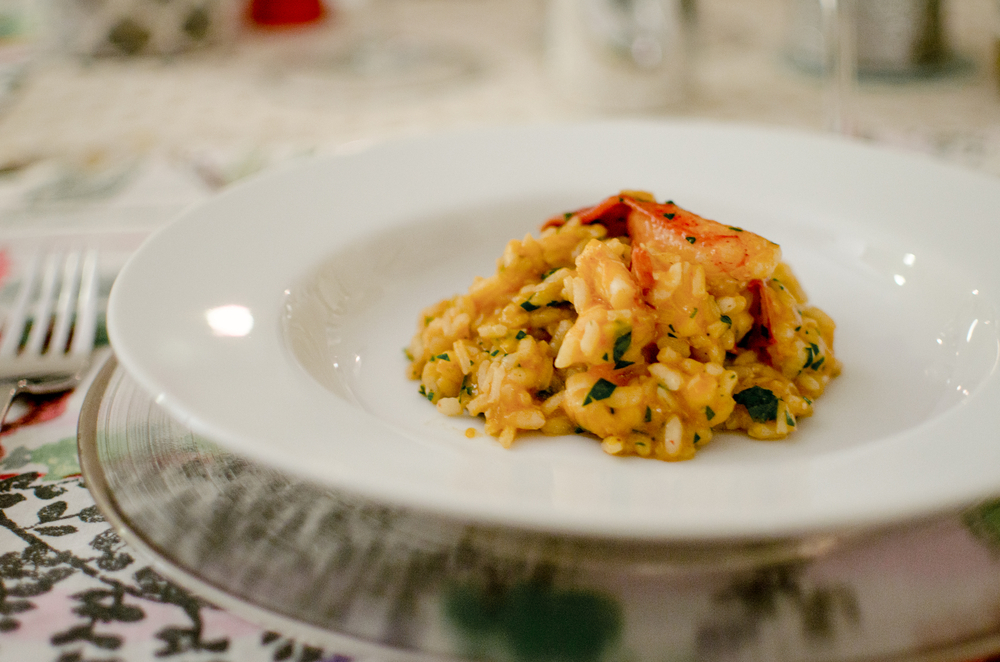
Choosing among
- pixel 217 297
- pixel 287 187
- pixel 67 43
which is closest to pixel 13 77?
pixel 67 43

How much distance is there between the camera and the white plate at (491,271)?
2.50 feet

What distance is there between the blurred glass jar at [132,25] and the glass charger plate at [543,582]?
9.43ft

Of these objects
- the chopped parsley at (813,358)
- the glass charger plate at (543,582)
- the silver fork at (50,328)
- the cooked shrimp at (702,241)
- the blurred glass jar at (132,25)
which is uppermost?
the blurred glass jar at (132,25)

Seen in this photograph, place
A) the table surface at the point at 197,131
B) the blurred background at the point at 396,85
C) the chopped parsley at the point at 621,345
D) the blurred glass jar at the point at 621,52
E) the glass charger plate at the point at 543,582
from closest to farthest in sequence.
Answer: the glass charger plate at the point at 543,582 → the table surface at the point at 197,131 → the chopped parsley at the point at 621,345 → the blurred background at the point at 396,85 → the blurred glass jar at the point at 621,52

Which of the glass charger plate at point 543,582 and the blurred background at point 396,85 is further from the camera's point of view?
the blurred background at point 396,85

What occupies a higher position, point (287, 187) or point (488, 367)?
point (287, 187)

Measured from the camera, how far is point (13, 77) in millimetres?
3232

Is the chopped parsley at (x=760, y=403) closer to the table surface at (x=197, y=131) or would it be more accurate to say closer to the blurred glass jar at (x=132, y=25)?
the table surface at (x=197, y=131)

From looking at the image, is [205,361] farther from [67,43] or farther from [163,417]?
[67,43]

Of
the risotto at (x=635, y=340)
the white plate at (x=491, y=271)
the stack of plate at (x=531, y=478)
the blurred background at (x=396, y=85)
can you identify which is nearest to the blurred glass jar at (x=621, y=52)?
the blurred background at (x=396, y=85)

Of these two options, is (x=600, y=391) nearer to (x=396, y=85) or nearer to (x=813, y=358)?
(x=813, y=358)

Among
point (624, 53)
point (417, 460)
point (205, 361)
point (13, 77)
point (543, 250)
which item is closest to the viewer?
point (417, 460)

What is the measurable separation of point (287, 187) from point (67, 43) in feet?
7.77

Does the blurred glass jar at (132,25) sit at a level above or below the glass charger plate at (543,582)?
above
